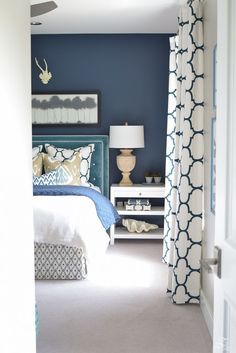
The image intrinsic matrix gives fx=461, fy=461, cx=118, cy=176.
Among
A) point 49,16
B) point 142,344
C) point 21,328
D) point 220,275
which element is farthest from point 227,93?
point 49,16

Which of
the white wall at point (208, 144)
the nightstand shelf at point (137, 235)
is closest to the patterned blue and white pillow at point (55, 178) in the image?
the nightstand shelf at point (137, 235)

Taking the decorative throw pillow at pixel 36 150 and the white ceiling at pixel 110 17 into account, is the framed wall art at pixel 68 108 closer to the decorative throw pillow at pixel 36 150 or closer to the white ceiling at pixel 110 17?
the decorative throw pillow at pixel 36 150

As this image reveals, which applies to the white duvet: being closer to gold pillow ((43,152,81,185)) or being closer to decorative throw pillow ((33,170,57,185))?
decorative throw pillow ((33,170,57,185))

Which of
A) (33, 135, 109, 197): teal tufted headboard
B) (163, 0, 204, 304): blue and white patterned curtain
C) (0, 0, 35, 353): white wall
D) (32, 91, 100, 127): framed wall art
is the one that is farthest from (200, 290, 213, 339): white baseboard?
(32, 91, 100, 127): framed wall art

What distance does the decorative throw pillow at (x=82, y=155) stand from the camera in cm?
587

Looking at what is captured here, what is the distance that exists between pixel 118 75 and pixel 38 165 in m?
1.62

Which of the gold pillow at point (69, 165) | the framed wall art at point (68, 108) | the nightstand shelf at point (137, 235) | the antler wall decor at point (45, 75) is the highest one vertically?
the antler wall decor at point (45, 75)

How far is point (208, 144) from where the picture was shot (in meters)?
3.46

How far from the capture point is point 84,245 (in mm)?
4227

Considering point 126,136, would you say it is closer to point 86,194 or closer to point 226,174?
point 86,194

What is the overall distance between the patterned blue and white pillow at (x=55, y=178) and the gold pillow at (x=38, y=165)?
19 cm

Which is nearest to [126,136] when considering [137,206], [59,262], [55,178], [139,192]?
[139,192]

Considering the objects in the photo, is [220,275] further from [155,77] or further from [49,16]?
[155,77]

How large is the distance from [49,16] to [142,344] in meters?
3.72
